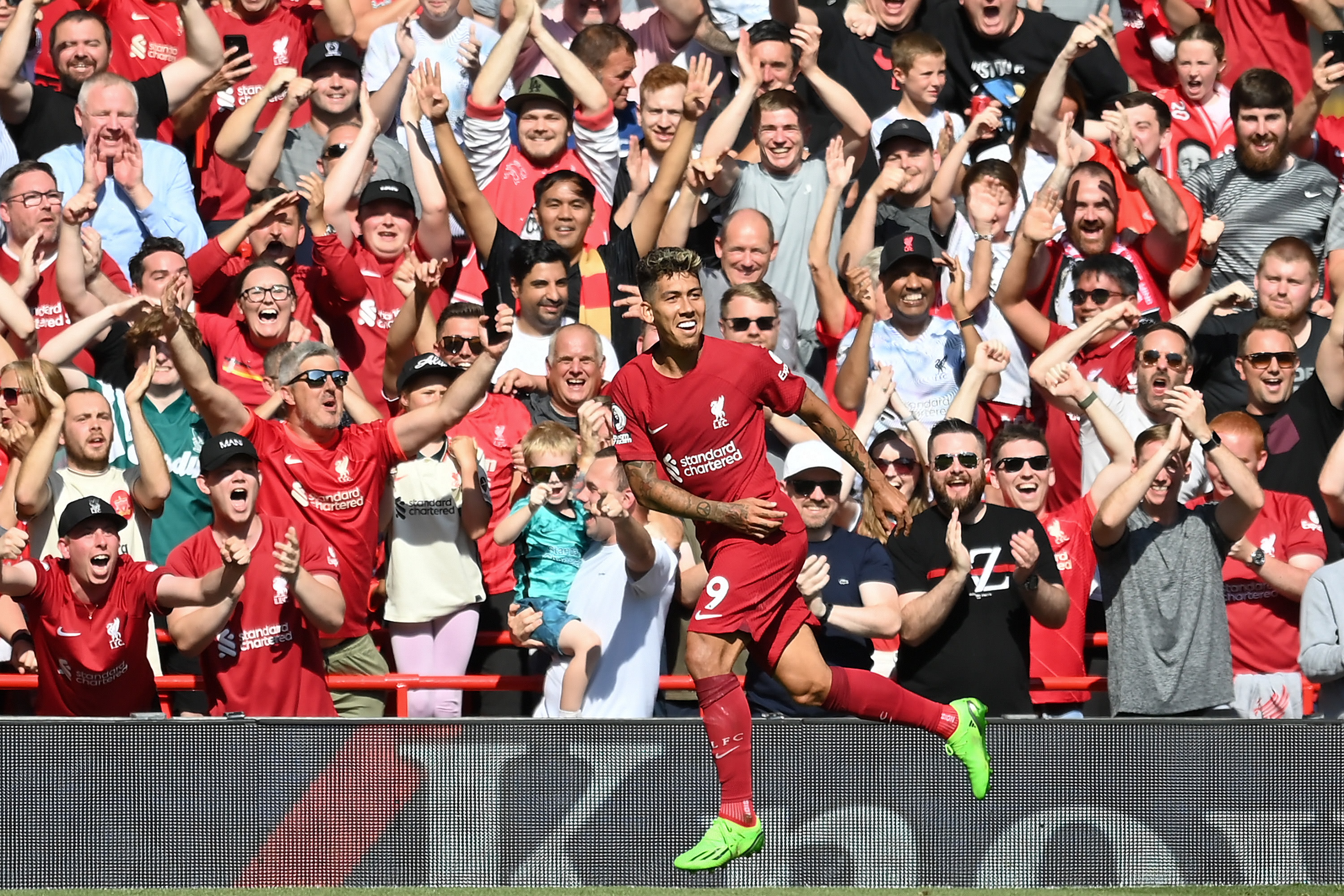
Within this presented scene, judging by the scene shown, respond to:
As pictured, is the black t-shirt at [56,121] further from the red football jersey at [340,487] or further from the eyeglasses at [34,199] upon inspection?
the red football jersey at [340,487]

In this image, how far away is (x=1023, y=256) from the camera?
9.77 meters

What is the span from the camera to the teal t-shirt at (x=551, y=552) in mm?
8070

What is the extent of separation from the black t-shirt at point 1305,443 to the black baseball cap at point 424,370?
4.14 meters

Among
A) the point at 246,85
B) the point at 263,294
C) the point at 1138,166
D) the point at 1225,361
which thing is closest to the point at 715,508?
the point at 263,294

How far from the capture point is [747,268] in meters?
9.66

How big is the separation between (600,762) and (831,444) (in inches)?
60.2

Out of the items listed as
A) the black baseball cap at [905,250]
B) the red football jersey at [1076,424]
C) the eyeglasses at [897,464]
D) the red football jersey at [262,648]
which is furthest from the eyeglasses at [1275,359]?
the red football jersey at [262,648]

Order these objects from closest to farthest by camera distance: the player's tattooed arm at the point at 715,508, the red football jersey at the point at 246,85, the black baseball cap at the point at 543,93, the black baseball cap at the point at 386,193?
1. the player's tattooed arm at the point at 715,508
2. the black baseball cap at the point at 386,193
3. the black baseball cap at the point at 543,93
4. the red football jersey at the point at 246,85

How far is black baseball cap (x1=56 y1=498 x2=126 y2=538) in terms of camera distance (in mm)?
7602

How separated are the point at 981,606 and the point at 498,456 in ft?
8.76

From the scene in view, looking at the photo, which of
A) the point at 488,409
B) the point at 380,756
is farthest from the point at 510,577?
the point at 380,756

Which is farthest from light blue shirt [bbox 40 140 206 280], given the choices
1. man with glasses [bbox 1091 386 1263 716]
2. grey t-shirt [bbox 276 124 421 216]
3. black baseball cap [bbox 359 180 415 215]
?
man with glasses [bbox 1091 386 1263 716]

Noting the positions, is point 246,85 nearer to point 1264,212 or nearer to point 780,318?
point 780,318

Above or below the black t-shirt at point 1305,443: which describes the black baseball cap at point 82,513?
above
